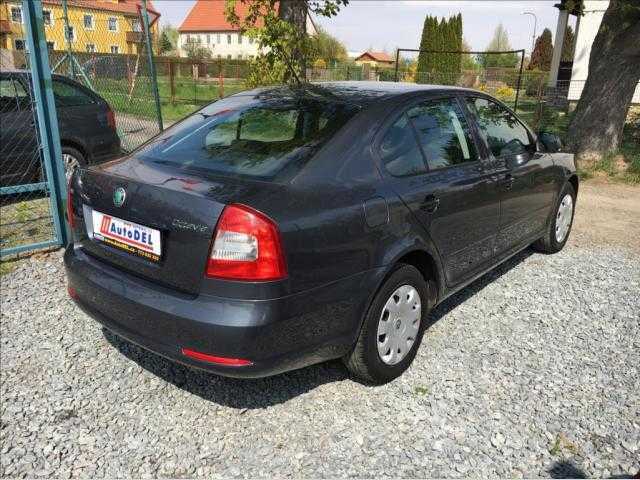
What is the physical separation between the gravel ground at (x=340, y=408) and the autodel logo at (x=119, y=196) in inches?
43.4

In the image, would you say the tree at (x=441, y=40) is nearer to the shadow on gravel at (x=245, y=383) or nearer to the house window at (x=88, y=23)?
the house window at (x=88, y=23)

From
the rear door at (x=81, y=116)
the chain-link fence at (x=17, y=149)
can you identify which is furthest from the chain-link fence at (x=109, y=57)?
the chain-link fence at (x=17, y=149)

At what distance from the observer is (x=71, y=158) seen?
741 cm

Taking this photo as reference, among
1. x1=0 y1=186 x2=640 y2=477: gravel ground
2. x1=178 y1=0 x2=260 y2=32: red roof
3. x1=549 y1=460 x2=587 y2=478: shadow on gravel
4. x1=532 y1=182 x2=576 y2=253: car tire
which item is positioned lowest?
x1=549 y1=460 x2=587 y2=478: shadow on gravel

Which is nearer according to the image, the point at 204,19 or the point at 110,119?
the point at 110,119

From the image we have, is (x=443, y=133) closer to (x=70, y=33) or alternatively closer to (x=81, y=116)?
(x=81, y=116)

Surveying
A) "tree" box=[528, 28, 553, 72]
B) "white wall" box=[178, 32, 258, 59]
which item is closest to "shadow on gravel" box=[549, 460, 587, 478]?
"tree" box=[528, 28, 553, 72]

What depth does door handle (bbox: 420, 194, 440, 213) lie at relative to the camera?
10.4 feet

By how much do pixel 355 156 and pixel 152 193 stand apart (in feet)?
3.41

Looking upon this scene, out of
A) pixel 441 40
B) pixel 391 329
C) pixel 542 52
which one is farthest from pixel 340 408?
pixel 542 52

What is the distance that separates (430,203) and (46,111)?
3693 millimetres

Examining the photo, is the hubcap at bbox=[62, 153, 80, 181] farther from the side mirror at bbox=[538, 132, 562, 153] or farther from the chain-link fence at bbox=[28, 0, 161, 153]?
the side mirror at bbox=[538, 132, 562, 153]

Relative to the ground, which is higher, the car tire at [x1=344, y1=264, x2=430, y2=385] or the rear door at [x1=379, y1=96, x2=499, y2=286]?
the rear door at [x1=379, y1=96, x2=499, y2=286]

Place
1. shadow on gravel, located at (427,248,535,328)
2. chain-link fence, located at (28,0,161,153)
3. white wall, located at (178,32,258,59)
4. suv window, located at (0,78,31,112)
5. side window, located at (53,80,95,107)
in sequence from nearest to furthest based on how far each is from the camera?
shadow on gravel, located at (427,248,535,328), suv window, located at (0,78,31,112), side window, located at (53,80,95,107), chain-link fence, located at (28,0,161,153), white wall, located at (178,32,258,59)
